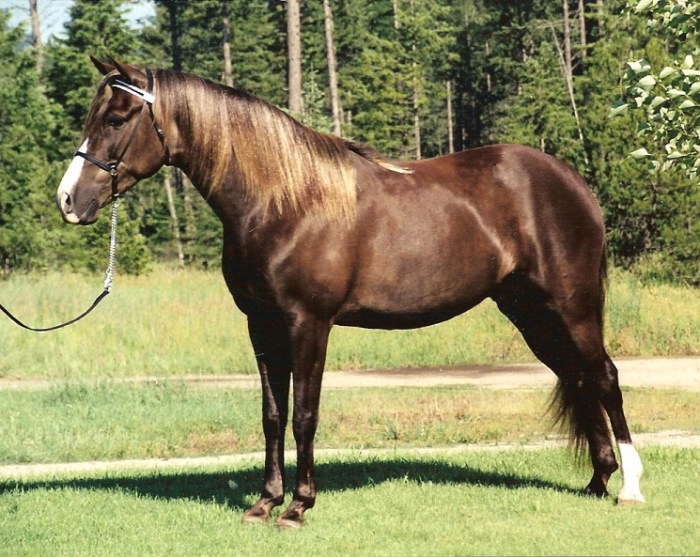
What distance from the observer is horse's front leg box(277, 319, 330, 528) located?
21.2ft

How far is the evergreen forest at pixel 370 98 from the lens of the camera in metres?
20.9

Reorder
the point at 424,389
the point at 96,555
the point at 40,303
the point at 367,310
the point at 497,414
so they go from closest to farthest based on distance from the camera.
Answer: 1. the point at 96,555
2. the point at 367,310
3. the point at 497,414
4. the point at 424,389
5. the point at 40,303

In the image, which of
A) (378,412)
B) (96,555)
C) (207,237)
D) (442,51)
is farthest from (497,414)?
(442,51)

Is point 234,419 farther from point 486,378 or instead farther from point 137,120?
point 137,120

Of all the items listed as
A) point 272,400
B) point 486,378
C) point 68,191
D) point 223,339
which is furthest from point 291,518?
point 223,339

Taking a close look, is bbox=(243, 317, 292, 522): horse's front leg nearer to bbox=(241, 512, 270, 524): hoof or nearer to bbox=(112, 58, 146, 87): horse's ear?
bbox=(241, 512, 270, 524): hoof

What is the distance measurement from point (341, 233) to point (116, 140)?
1421 millimetres

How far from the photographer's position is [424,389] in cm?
1326

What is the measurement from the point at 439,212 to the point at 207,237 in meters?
Result: 27.4

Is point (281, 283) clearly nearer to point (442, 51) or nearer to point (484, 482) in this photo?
point (484, 482)

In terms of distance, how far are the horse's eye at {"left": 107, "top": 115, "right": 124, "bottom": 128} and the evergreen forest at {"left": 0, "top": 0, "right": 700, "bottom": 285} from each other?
3.18 m

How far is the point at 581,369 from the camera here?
23.8 ft

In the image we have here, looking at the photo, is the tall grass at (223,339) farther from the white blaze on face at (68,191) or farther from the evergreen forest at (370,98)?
the white blaze on face at (68,191)

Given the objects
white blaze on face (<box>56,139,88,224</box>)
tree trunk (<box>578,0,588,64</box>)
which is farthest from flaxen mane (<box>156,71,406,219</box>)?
tree trunk (<box>578,0,588,64</box>)
